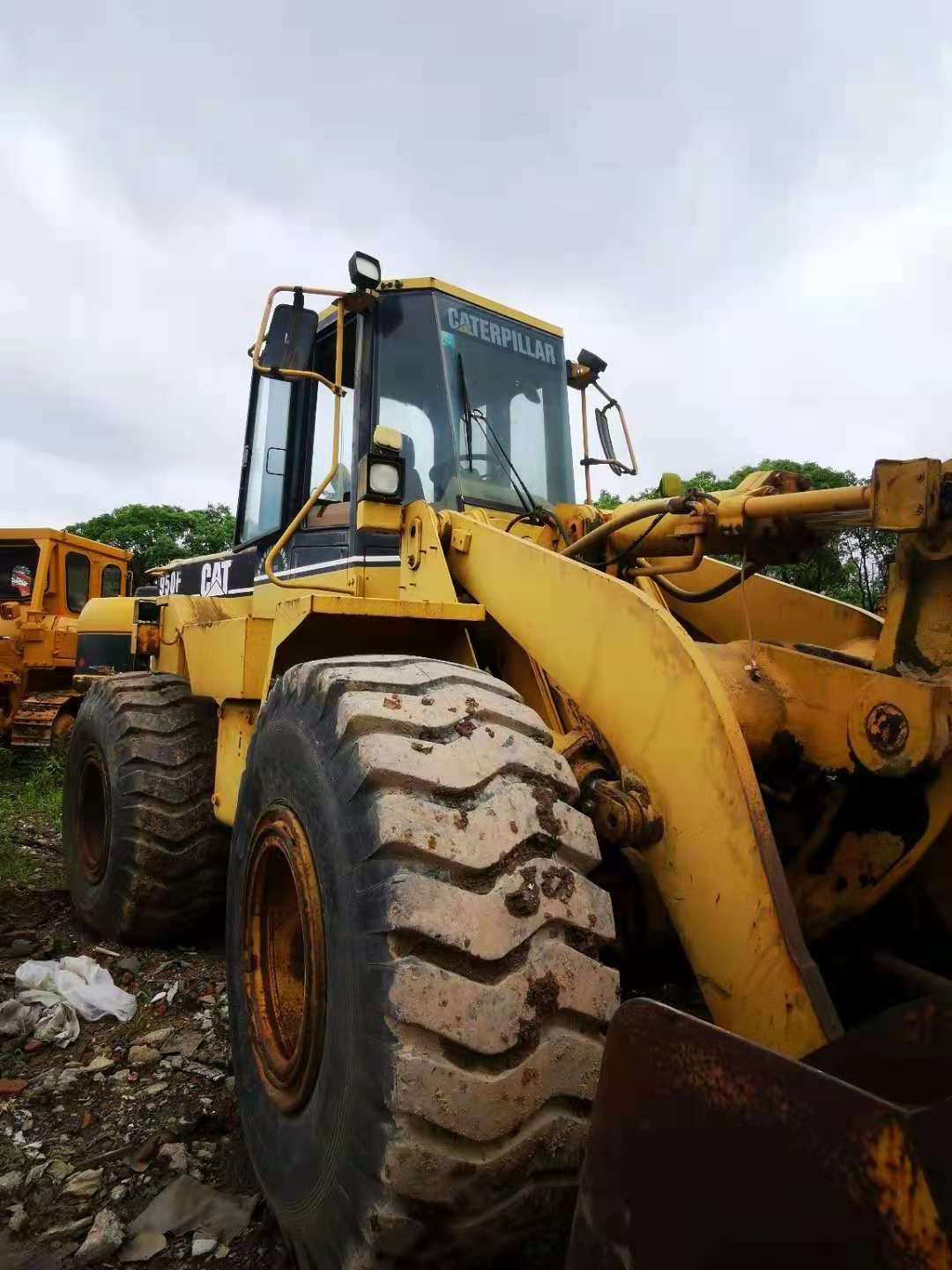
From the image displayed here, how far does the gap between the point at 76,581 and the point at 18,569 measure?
81 cm

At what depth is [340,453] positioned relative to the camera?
13.0 feet

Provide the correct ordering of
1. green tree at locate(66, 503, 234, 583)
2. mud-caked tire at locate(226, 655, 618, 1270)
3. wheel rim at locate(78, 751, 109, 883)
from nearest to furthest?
mud-caked tire at locate(226, 655, 618, 1270) → wheel rim at locate(78, 751, 109, 883) → green tree at locate(66, 503, 234, 583)

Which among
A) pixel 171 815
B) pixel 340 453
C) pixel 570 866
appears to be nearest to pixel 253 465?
pixel 340 453

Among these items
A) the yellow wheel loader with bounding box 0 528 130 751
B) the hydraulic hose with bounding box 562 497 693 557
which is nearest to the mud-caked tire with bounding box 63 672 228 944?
the hydraulic hose with bounding box 562 497 693 557

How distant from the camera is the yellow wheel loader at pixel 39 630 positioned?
1238cm

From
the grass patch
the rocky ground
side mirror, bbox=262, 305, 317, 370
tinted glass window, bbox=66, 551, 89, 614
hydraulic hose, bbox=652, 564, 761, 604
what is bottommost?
the rocky ground

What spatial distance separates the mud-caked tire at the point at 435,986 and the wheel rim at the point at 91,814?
316 centimetres

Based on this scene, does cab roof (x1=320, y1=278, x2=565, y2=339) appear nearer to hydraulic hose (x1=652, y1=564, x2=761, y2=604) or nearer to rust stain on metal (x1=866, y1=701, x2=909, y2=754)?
hydraulic hose (x1=652, y1=564, x2=761, y2=604)

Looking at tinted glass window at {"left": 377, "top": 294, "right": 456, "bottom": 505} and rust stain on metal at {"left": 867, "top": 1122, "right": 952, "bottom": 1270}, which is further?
tinted glass window at {"left": 377, "top": 294, "right": 456, "bottom": 505}

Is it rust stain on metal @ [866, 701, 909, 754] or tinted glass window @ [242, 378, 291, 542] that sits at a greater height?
tinted glass window @ [242, 378, 291, 542]

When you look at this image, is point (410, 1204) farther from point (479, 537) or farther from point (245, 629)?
point (245, 629)

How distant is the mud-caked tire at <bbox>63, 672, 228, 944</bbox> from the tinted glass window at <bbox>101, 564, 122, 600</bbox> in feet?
33.5

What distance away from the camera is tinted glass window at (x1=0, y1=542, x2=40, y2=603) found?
13555 millimetres

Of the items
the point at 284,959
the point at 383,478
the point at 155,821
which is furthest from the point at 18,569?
the point at 284,959
